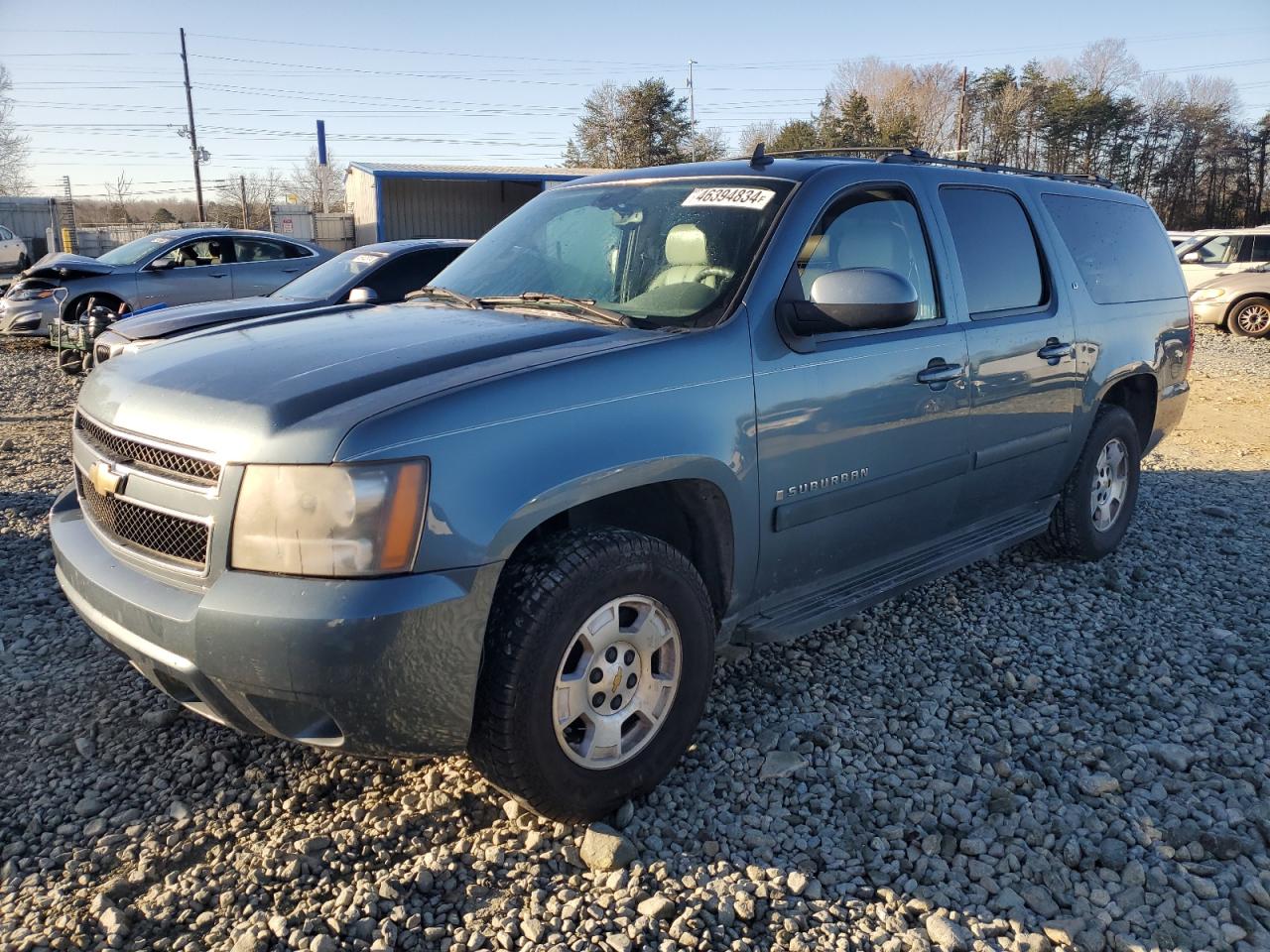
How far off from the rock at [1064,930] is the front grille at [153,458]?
234 centimetres

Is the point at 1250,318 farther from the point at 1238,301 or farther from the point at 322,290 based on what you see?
the point at 322,290

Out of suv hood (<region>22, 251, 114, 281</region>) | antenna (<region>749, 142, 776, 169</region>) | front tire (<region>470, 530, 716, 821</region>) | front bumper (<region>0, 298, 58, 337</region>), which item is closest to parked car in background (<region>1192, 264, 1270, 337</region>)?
antenna (<region>749, 142, 776, 169</region>)

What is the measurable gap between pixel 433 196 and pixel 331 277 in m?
24.0

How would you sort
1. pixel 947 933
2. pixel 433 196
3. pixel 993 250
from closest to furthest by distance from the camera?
pixel 947 933
pixel 993 250
pixel 433 196

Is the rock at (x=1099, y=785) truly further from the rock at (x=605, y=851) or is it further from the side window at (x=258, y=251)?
the side window at (x=258, y=251)

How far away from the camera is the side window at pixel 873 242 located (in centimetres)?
340

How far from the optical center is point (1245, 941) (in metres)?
2.37

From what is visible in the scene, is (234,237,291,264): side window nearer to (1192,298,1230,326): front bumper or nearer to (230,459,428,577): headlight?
(230,459,428,577): headlight

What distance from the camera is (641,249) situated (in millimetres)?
3453

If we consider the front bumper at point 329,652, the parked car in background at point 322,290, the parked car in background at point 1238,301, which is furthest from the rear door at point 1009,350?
the parked car in background at point 1238,301

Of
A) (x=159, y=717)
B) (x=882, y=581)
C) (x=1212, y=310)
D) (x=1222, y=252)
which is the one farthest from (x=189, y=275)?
(x=1222, y=252)

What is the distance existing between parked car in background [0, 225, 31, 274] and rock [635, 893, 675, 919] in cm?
2721

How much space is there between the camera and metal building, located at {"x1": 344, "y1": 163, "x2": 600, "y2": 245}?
2895 centimetres

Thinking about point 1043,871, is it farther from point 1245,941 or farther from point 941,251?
point 941,251
